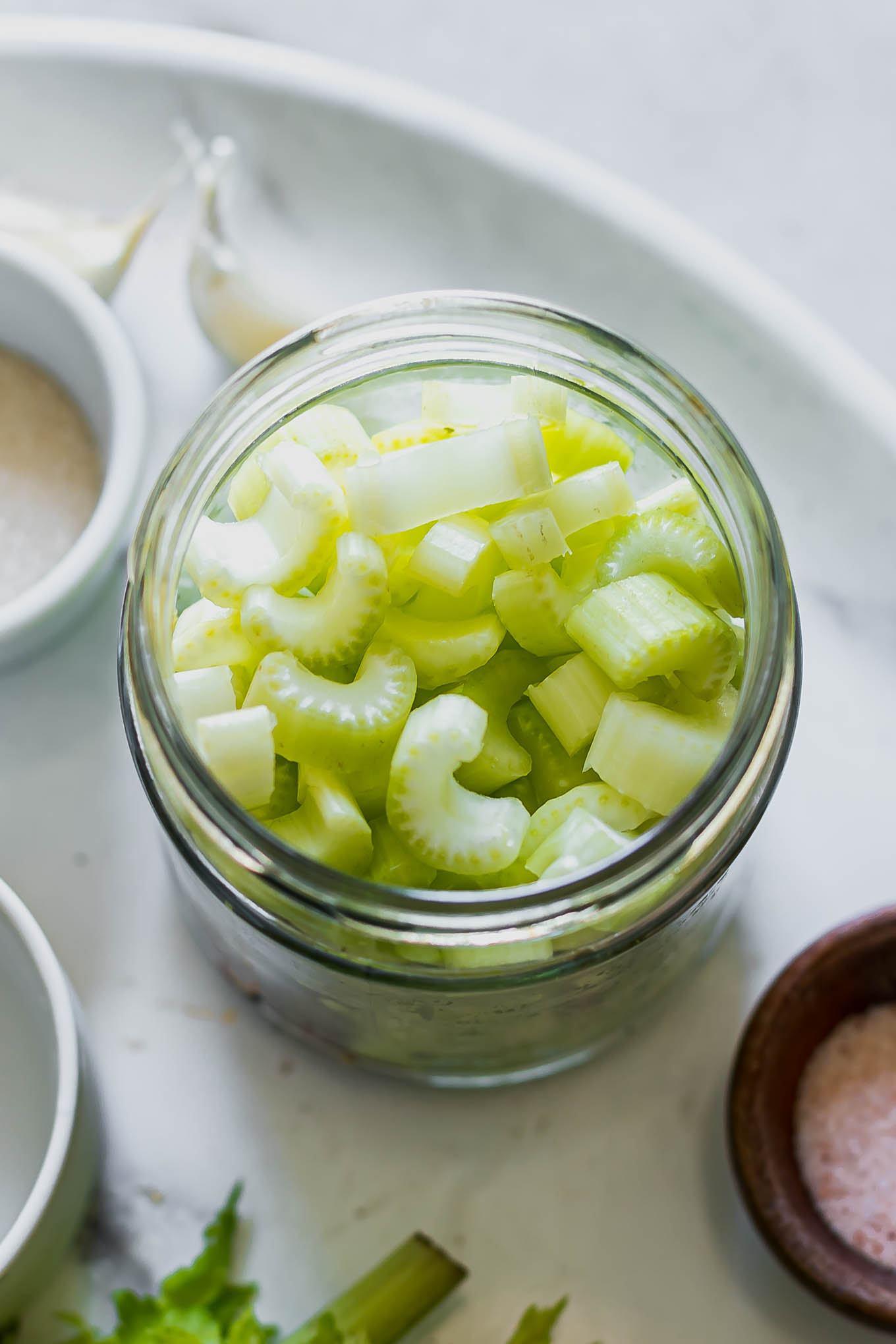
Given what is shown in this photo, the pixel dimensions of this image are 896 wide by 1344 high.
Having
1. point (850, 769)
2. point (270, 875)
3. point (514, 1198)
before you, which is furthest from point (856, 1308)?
point (270, 875)

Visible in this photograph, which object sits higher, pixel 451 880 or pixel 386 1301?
pixel 451 880

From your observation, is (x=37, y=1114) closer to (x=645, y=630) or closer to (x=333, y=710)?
(x=333, y=710)

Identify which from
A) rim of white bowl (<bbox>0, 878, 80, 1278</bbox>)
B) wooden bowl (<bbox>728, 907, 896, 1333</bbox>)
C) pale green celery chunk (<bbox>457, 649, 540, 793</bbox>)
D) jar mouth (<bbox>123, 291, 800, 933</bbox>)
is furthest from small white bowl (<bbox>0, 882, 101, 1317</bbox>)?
wooden bowl (<bbox>728, 907, 896, 1333</bbox>)

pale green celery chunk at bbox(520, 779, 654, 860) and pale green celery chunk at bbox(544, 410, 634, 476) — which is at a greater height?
pale green celery chunk at bbox(544, 410, 634, 476)

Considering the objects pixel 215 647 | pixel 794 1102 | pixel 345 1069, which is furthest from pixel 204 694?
pixel 794 1102

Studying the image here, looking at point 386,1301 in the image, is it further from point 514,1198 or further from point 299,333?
point 299,333

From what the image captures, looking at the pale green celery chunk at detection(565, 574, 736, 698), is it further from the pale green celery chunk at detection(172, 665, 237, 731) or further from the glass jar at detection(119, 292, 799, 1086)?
the pale green celery chunk at detection(172, 665, 237, 731)
